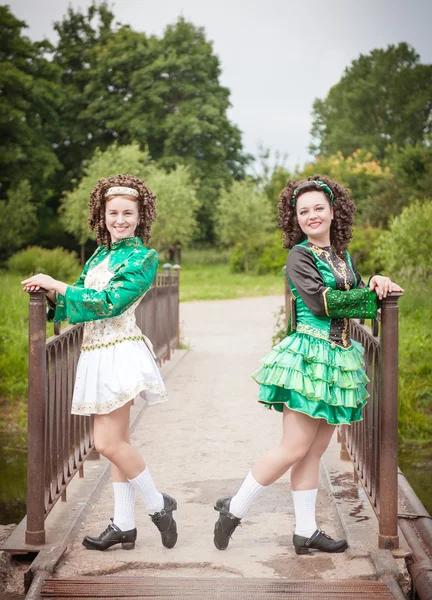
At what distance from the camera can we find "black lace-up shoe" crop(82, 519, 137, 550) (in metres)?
3.63

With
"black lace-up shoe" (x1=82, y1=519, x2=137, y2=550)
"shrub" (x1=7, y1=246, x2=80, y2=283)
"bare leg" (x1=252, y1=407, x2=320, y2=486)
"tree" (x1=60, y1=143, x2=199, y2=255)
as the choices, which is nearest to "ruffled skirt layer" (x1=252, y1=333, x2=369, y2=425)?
"bare leg" (x1=252, y1=407, x2=320, y2=486)

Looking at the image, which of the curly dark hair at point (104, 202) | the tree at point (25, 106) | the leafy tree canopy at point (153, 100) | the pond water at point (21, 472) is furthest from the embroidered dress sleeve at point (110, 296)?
the leafy tree canopy at point (153, 100)

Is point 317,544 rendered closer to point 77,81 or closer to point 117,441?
point 117,441

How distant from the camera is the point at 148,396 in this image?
3.63m

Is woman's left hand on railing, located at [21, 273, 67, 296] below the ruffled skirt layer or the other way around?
the other way around

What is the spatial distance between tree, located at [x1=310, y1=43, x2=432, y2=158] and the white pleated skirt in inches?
2204

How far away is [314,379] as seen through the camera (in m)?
3.34

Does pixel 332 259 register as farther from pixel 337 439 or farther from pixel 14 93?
pixel 14 93

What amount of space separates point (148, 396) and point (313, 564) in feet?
3.35

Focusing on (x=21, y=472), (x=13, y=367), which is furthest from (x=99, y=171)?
(x=21, y=472)

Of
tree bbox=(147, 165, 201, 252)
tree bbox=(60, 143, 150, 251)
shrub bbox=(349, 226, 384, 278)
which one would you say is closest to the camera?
shrub bbox=(349, 226, 384, 278)

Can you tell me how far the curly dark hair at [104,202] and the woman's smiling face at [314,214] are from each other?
2.26 ft

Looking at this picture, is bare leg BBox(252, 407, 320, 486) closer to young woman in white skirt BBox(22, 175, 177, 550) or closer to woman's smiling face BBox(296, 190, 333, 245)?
young woman in white skirt BBox(22, 175, 177, 550)

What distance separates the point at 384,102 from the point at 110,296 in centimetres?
6215
